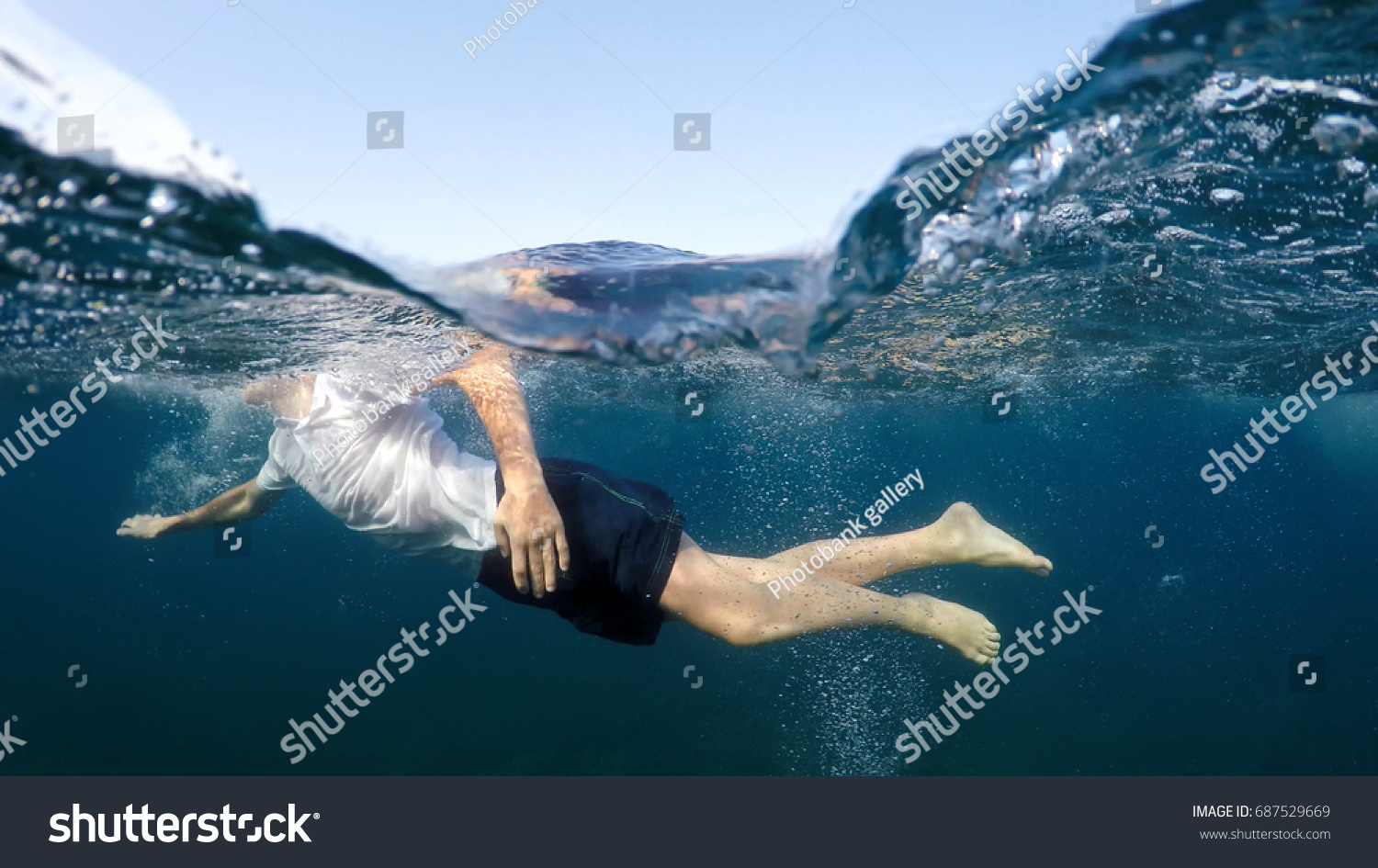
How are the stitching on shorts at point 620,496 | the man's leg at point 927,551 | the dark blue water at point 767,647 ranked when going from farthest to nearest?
the dark blue water at point 767,647 → the man's leg at point 927,551 → the stitching on shorts at point 620,496

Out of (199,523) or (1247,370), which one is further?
(1247,370)

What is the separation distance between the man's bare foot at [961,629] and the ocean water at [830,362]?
351cm

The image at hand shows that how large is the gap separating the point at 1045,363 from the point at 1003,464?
81803mm

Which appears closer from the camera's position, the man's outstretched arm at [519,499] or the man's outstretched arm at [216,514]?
the man's outstretched arm at [519,499]

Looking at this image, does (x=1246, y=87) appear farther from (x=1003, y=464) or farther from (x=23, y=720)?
(x=1003, y=464)

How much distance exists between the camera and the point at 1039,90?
496 centimetres

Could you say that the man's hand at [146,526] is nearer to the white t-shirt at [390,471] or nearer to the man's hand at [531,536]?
the white t-shirt at [390,471]

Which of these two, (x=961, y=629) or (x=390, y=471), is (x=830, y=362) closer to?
(x=961, y=629)

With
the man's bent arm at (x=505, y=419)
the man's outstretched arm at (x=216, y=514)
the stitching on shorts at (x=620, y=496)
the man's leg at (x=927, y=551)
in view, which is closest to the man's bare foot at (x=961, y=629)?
the man's leg at (x=927, y=551)

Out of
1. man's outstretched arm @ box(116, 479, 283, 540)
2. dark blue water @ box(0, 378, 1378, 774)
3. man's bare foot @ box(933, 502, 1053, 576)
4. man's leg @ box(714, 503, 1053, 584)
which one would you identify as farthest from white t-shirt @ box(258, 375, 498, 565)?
dark blue water @ box(0, 378, 1378, 774)

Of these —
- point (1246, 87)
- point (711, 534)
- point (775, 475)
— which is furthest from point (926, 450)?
point (1246, 87)

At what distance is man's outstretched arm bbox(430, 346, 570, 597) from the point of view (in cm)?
407

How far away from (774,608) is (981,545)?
230 centimetres

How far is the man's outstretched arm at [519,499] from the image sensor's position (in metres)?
4.07
